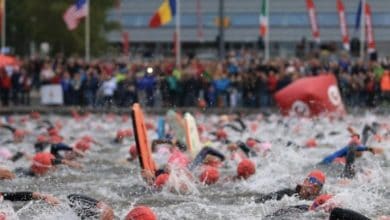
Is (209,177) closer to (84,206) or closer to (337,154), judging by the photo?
(337,154)

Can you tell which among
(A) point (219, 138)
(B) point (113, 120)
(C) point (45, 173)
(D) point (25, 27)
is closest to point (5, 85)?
(B) point (113, 120)

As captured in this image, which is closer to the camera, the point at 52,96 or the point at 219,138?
the point at 219,138

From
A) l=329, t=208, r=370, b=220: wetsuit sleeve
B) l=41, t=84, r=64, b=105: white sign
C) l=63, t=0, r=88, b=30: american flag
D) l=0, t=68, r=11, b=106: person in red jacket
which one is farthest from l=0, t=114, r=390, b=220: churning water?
l=41, t=84, r=64, b=105: white sign

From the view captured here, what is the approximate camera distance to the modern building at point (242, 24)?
220 feet

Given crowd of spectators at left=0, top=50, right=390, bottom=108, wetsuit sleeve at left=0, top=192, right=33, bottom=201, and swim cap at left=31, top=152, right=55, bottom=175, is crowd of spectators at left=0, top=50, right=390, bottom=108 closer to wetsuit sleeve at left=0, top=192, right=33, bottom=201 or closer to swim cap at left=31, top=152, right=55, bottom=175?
swim cap at left=31, top=152, right=55, bottom=175

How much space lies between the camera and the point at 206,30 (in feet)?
233

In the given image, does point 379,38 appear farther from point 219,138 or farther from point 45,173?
point 45,173

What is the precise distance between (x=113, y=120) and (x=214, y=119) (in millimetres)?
3207

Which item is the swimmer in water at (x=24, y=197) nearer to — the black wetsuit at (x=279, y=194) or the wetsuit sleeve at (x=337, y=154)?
the black wetsuit at (x=279, y=194)

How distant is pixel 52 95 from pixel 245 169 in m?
16.9

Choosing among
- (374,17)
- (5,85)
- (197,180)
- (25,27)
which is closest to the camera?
(197,180)

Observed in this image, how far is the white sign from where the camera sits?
28328 mm

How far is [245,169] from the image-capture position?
41.0 feet

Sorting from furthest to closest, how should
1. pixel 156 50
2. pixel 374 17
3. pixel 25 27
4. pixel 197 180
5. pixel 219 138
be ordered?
pixel 156 50 < pixel 374 17 < pixel 25 27 < pixel 219 138 < pixel 197 180
